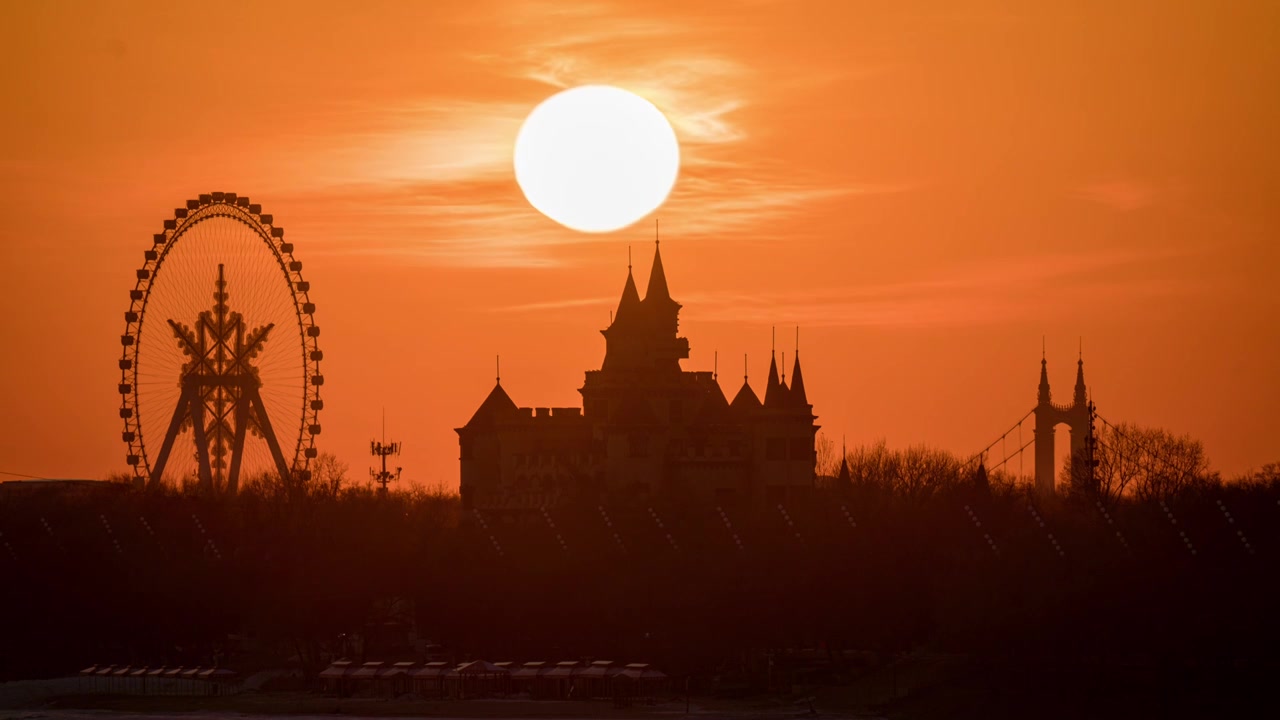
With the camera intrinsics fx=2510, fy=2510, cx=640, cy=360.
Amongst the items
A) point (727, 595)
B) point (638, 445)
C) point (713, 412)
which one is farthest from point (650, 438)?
point (727, 595)

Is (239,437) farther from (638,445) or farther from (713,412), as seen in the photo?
(713,412)

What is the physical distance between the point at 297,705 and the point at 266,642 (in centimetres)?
2417

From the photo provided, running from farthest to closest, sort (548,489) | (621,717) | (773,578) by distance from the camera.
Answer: (548,489)
(773,578)
(621,717)

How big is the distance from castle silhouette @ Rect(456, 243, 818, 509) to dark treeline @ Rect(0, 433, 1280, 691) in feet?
27.6

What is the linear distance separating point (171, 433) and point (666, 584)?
48524mm

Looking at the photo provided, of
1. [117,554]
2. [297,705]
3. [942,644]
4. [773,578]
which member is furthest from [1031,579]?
[117,554]

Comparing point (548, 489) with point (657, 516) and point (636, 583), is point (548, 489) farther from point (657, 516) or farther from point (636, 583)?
point (636, 583)

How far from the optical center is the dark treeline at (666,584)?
129500 millimetres

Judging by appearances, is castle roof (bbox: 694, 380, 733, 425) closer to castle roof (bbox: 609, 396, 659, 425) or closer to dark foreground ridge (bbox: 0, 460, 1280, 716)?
castle roof (bbox: 609, 396, 659, 425)

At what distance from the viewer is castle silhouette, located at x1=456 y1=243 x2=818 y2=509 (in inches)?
6959

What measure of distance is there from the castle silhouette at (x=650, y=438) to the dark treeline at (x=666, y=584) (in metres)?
8.40

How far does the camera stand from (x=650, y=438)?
582 ft

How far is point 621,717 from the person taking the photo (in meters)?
120

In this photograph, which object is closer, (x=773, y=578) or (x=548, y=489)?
(x=773, y=578)
